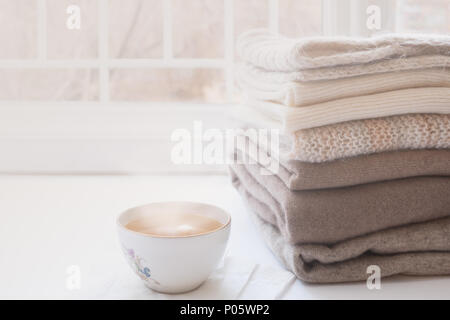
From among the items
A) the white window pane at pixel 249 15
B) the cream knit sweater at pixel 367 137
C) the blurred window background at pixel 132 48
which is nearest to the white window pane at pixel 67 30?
the blurred window background at pixel 132 48

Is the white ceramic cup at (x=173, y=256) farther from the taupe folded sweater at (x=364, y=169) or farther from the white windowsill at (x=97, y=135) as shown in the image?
the white windowsill at (x=97, y=135)

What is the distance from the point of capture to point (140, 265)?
58 centimetres

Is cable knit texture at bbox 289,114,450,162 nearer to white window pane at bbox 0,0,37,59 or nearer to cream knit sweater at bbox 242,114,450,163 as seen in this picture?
cream knit sweater at bbox 242,114,450,163

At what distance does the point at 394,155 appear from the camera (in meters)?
0.65

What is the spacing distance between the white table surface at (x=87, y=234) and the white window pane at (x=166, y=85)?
1.40ft

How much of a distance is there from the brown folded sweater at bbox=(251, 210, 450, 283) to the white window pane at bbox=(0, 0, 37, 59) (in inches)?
42.7

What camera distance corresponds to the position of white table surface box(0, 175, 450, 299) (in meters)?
0.62

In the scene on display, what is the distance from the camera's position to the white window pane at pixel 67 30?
137 cm

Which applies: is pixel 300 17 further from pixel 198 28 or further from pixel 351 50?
pixel 351 50

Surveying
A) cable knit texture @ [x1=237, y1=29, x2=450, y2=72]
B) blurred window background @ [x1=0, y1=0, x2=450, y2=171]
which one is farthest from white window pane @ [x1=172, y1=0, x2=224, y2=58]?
cable knit texture @ [x1=237, y1=29, x2=450, y2=72]

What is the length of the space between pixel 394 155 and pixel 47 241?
20.9 inches

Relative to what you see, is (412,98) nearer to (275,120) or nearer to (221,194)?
(275,120)
